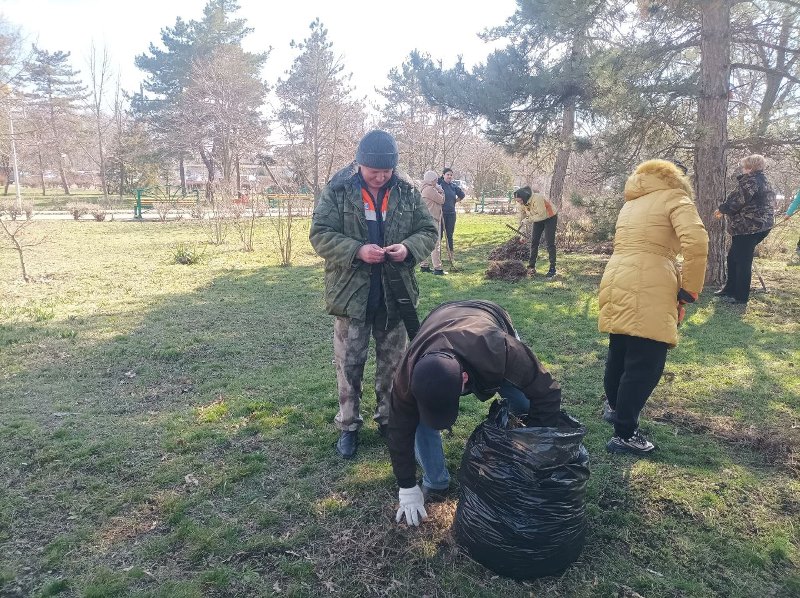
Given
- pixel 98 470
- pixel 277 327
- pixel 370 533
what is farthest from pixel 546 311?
pixel 98 470

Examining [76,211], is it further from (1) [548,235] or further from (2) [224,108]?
(1) [548,235]

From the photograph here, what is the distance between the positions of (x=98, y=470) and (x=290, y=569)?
5.11 ft

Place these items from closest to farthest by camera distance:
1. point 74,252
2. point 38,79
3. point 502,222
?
point 74,252, point 502,222, point 38,79

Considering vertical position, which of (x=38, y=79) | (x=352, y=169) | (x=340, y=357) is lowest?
(x=340, y=357)

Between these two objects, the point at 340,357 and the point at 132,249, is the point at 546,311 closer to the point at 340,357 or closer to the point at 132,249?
the point at 340,357

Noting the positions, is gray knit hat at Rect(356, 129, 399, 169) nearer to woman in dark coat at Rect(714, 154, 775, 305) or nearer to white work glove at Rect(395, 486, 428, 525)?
white work glove at Rect(395, 486, 428, 525)

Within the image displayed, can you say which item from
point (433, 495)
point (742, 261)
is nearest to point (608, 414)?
point (433, 495)

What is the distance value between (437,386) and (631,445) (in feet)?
6.40

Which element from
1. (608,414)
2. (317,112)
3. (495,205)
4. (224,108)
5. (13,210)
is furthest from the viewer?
(495,205)

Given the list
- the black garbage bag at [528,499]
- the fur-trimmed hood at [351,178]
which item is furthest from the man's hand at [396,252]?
the black garbage bag at [528,499]

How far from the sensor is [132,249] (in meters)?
12.2

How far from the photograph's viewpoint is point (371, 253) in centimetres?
284

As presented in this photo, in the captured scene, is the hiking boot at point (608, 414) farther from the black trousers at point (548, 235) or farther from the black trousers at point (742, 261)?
the black trousers at point (548, 235)

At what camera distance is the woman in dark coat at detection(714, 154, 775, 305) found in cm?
639
